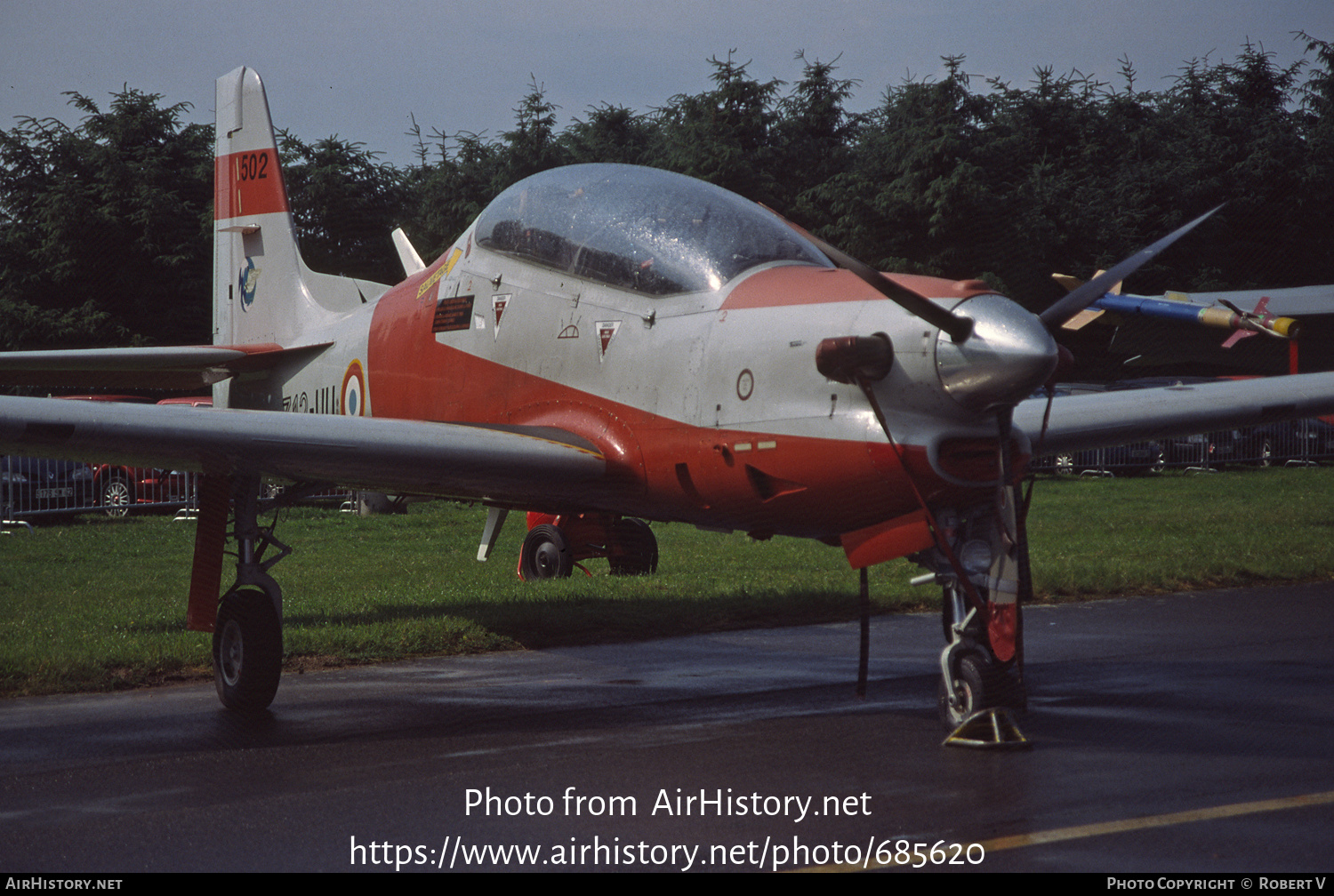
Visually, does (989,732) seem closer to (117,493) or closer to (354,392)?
(354,392)

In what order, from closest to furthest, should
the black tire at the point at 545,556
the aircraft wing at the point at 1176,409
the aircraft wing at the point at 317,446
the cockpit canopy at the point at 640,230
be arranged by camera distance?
the aircraft wing at the point at 317,446 → the cockpit canopy at the point at 640,230 → the aircraft wing at the point at 1176,409 → the black tire at the point at 545,556

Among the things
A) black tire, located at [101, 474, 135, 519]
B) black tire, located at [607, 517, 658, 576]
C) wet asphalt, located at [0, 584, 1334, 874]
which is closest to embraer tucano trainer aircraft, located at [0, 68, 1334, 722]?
wet asphalt, located at [0, 584, 1334, 874]

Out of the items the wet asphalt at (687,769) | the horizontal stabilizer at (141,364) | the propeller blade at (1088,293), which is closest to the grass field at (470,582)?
the wet asphalt at (687,769)

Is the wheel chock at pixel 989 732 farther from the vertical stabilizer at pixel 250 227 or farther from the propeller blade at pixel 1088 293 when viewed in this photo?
the vertical stabilizer at pixel 250 227

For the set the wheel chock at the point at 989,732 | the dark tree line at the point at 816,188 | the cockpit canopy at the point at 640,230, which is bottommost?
the wheel chock at the point at 989,732

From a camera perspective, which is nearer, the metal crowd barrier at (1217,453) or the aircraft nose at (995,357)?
the aircraft nose at (995,357)

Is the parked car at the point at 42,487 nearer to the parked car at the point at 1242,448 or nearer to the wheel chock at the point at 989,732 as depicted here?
the wheel chock at the point at 989,732

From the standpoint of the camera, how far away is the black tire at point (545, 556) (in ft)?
39.7

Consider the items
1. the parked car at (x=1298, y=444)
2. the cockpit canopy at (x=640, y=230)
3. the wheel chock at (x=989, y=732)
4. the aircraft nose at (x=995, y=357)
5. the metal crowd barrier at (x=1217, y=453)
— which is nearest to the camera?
the aircraft nose at (x=995, y=357)

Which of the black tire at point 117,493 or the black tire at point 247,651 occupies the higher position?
the black tire at point 117,493

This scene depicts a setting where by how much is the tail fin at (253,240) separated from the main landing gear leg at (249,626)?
11.4 feet

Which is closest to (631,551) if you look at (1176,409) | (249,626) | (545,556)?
(545,556)

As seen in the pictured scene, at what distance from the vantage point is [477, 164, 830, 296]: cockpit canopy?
6.38m
